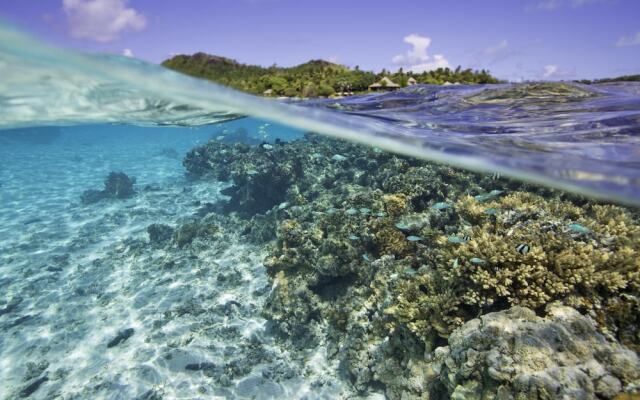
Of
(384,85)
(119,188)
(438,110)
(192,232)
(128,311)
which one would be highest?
(384,85)

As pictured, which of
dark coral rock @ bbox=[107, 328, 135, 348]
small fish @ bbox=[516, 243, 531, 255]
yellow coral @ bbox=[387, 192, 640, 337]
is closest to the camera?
small fish @ bbox=[516, 243, 531, 255]

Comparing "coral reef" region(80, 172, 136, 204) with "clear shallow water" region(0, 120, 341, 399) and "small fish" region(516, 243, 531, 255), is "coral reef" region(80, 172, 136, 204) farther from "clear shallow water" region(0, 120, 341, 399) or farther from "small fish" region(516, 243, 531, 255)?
"small fish" region(516, 243, 531, 255)

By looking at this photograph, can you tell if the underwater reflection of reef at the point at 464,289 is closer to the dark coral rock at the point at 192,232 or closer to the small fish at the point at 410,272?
the small fish at the point at 410,272

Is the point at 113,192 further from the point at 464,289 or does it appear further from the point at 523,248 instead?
the point at 523,248

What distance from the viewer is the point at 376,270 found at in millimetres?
8781

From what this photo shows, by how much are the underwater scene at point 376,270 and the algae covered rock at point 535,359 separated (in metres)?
0.03

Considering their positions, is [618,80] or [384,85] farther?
[618,80]

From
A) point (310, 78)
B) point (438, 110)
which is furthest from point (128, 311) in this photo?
point (438, 110)

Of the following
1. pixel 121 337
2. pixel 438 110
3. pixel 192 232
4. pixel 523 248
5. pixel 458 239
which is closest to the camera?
pixel 523 248

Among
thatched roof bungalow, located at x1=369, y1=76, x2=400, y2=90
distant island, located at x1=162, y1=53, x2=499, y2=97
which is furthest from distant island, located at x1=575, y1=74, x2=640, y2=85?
thatched roof bungalow, located at x1=369, y1=76, x2=400, y2=90

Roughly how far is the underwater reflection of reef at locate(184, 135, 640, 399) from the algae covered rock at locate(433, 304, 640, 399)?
0.02 metres

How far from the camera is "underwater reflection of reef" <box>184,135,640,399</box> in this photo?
190 inches

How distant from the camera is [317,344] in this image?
9.02 metres

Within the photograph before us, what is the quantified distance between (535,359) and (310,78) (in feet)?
33.7
